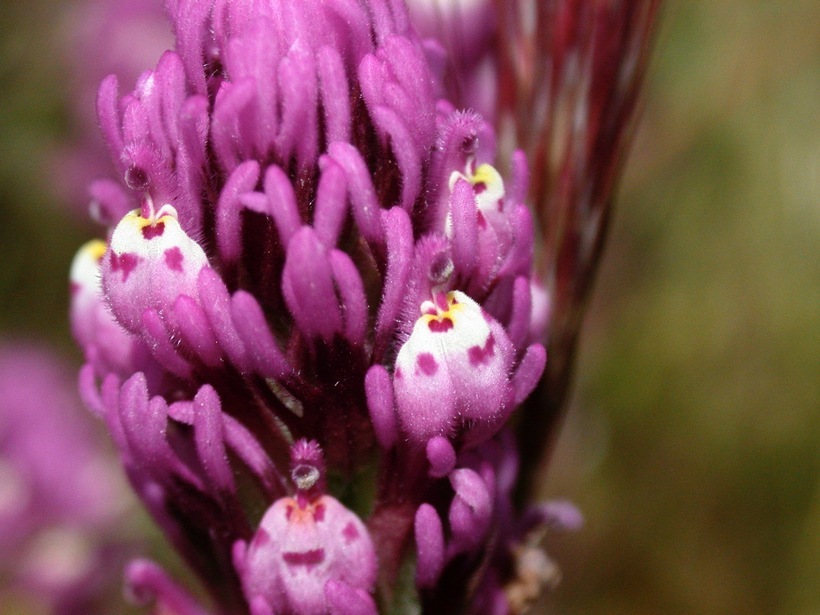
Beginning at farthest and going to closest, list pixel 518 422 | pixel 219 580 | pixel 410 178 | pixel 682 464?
pixel 682 464, pixel 518 422, pixel 219 580, pixel 410 178

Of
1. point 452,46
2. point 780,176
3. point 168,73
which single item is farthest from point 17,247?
point 780,176

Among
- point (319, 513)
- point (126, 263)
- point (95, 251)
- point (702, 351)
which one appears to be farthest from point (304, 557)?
point (702, 351)

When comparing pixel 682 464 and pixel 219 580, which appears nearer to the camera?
pixel 219 580

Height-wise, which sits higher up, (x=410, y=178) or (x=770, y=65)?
(x=410, y=178)

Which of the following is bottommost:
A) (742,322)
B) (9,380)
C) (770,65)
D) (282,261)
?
(9,380)

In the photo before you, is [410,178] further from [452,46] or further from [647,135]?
[647,135]

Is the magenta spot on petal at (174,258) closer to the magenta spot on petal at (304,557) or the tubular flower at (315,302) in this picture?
the tubular flower at (315,302)

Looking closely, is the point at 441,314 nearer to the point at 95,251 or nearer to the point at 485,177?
the point at 485,177
